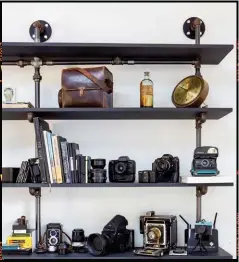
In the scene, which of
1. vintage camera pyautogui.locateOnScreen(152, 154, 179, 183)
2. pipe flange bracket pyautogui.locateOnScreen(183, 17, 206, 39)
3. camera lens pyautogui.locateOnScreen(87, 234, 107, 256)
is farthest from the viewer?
pipe flange bracket pyautogui.locateOnScreen(183, 17, 206, 39)

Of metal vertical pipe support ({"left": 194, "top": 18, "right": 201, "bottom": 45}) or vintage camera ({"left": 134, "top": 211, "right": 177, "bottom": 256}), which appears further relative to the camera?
metal vertical pipe support ({"left": 194, "top": 18, "right": 201, "bottom": 45})

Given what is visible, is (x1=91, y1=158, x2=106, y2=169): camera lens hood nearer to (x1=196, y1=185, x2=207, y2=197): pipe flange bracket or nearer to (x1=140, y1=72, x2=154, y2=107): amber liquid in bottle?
(x1=140, y1=72, x2=154, y2=107): amber liquid in bottle

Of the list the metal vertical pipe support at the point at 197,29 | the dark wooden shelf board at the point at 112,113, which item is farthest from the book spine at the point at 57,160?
the metal vertical pipe support at the point at 197,29

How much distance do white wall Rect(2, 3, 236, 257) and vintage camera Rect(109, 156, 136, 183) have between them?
19 centimetres

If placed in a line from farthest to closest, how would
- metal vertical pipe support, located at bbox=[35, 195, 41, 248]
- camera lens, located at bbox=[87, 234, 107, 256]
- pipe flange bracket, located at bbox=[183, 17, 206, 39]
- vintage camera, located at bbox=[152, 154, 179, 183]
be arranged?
pipe flange bracket, located at bbox=[183, 17, 206, 39] → metal vertical pipe support, located at bbox=[35, 195, 41, 248] → vintage camera, located at bbox=[152, 154, 179, 183] → camera lens, located at bbox=[87, 234, 107, 256]

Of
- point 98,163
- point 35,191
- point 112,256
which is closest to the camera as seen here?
point 112,256

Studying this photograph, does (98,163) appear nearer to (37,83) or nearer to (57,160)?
(57,160)

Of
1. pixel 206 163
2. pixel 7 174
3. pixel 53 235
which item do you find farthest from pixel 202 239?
pixel 7 174

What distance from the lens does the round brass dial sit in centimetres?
Answer: 208

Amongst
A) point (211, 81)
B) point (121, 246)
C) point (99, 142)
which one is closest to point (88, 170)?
point (99, 142)

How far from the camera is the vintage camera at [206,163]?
6.70ft

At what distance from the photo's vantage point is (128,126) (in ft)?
7.59

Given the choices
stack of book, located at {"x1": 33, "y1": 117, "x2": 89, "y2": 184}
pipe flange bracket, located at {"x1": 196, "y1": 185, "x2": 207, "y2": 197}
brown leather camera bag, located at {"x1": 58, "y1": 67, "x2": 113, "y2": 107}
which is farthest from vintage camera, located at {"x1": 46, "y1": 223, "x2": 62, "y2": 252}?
pipe flange bracket, located at {"x1": 196, "y1": 185, "x2": 207, "y2": 197}

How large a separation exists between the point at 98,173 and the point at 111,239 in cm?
31
